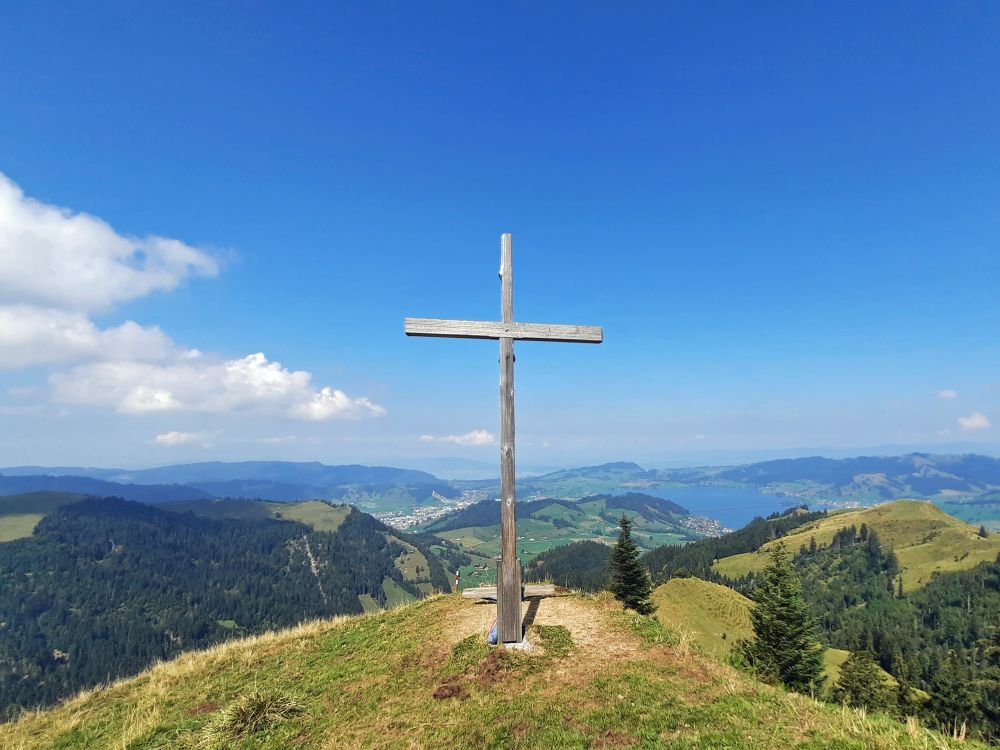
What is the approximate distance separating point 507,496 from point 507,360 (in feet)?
13.0

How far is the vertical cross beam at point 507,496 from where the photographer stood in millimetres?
12586

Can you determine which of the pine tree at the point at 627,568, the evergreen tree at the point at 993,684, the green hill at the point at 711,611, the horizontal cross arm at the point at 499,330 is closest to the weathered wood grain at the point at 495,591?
the horizontal cross arm at the point at 499,330

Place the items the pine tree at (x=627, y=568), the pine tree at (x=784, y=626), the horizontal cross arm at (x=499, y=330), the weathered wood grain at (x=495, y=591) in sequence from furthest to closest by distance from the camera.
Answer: the pine tree at (x=627, y=568) < the pine tree at (x=784, y=626) < the weathered wood grain at (x=495, y=591) < the horizontal cross arm at (x=499, y=330)

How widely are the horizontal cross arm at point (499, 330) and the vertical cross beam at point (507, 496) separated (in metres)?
0.27

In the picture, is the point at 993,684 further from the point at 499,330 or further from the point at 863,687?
the point at 499,330

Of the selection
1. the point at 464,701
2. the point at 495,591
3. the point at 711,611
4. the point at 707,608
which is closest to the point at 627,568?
the point at 495,591

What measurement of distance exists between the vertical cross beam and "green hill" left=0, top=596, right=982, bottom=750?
2.81 ft

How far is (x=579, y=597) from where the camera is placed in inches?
684

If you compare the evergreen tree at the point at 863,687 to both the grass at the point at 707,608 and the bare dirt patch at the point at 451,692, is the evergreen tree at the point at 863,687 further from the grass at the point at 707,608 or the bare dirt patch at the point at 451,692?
the bare dirt patch at the point at 451,692

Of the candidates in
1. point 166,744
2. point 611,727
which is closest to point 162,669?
point 166,744

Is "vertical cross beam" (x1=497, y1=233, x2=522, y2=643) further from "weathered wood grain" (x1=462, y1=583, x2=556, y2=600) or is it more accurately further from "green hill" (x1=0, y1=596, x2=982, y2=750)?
"weathered wood grain" (x1=462, y1=583, x2=556, y2=600)

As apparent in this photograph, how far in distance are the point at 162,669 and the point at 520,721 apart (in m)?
14.4

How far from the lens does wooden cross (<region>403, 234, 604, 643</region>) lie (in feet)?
41.3

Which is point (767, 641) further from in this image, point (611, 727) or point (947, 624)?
point (947, 624)
